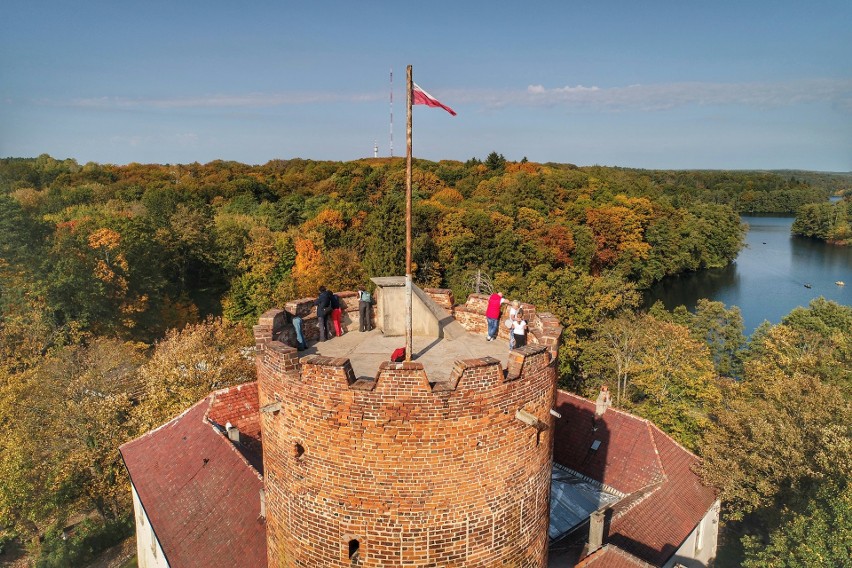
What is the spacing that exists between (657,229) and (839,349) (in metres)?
36.8

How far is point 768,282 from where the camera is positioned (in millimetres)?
66938

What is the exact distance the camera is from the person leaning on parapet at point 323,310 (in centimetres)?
977

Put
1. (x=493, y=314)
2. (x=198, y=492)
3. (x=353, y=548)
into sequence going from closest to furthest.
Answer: (x=353, y=548), (x=493, y=314), (x=198, y=492)

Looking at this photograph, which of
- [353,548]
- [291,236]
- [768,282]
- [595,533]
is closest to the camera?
[353,548]

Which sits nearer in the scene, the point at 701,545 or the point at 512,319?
the point at 512,319

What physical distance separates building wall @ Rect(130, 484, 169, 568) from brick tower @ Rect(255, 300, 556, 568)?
1029cm

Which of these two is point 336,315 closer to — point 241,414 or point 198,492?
point 198,492

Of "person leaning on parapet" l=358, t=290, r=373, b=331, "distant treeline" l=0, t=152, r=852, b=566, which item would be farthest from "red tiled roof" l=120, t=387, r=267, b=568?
"person leaning on parapet" l=358, t=290, r=373, b=331

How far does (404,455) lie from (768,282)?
74.3 meters

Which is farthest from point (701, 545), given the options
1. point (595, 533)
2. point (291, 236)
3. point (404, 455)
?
point (291, 236)

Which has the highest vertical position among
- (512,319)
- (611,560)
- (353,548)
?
(512,319)

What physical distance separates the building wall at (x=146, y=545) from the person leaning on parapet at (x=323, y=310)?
9844 millimetres

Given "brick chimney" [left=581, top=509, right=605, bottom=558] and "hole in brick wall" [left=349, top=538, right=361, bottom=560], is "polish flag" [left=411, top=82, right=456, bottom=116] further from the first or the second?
"brick chimney" [left=581, top=509, right=605, bottom=558]

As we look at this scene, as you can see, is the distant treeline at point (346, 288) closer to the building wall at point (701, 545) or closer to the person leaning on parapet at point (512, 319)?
the building wall at point (701, 545)
